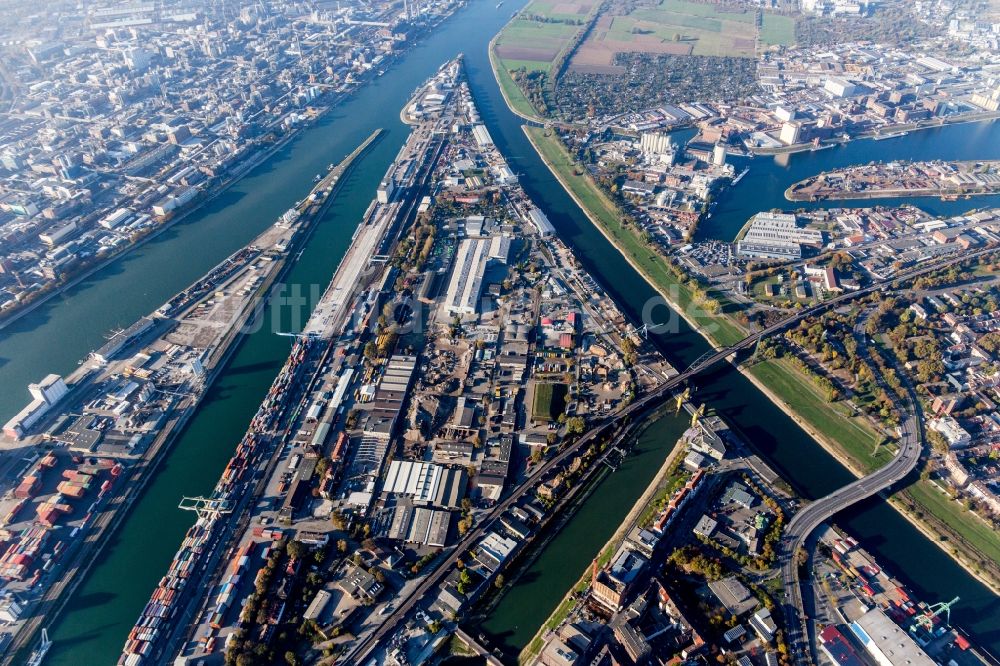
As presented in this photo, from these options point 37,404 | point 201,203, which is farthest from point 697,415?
point 201,203

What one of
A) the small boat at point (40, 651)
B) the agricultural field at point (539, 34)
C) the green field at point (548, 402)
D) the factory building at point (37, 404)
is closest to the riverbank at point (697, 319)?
the green field at point (548, 402)

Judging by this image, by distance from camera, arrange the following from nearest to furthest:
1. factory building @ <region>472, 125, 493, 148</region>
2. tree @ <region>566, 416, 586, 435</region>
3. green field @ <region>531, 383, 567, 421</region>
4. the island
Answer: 1. tree @ <region>566, 416, 586, 435</region>
2. green field @ <region>531, 383, 567, 421</region>
3. the island
4. factory building @ <region>472, 125, 493, 148</region>

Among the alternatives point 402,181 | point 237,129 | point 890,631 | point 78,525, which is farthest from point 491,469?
point 237,129

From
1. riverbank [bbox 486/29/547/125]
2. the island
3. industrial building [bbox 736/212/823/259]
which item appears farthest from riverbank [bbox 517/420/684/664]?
riverbank [bbox 486/29/547/125]

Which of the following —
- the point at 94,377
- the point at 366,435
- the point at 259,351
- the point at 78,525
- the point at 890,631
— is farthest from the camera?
the point at 259,351

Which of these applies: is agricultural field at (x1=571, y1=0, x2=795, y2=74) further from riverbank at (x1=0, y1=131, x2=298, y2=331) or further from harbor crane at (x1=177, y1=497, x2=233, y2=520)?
harbor crane at (x1=177, y1=497, x2=233, y2=520)

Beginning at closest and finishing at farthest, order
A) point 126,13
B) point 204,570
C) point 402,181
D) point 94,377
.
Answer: point 204,570 → point 94,377 → point 402,181 → point 126,13

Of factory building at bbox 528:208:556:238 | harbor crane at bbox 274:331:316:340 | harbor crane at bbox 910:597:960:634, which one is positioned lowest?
harbor crane at bbox 910:597:960:634

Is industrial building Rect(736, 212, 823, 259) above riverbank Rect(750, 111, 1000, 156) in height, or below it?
below

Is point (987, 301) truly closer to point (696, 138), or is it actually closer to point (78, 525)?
point (696, 138)
